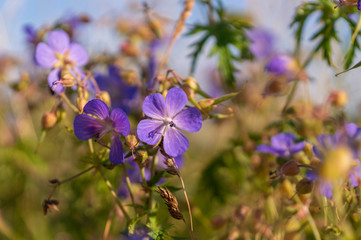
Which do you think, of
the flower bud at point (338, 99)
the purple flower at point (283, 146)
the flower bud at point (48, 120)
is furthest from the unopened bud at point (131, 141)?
the flower bud at point (338, 99)

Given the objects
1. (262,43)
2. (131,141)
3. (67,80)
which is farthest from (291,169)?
(262,43)

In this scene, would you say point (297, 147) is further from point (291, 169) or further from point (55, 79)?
point (55, 79)

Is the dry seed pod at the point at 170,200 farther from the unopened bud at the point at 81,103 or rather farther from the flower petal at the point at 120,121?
the unopened bud at the point at 81,103

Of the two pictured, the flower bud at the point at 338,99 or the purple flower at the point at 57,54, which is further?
the flower bud at the point at 338,99

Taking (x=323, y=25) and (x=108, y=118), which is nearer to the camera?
(x=108, y=118)

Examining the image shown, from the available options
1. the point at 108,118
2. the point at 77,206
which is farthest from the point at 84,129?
the point at 77,206

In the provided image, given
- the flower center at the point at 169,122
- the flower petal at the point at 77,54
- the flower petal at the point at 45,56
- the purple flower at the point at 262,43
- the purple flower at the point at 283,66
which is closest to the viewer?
the flower center at the point at 169,122

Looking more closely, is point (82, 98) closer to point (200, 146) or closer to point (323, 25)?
point (323, 25)
